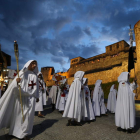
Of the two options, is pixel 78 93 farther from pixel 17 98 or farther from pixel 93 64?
pixel 93 64

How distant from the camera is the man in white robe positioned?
10.4 ft

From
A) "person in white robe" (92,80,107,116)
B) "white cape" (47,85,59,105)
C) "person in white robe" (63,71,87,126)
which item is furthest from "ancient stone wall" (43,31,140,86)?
"person in white robe" (63,71,87,126)

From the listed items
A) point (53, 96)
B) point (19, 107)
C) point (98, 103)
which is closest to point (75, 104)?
point (19, 107)

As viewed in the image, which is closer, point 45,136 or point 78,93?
point 45,136

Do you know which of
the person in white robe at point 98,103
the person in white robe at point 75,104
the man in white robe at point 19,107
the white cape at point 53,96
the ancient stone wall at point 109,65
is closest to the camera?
the man in white robe at point 19,107

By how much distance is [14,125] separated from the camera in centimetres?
322

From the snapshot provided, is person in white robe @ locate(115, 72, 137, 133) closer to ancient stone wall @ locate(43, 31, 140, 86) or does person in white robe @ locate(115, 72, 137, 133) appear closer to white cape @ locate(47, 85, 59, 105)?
white cape @ locate(47, 85, 59, 105)

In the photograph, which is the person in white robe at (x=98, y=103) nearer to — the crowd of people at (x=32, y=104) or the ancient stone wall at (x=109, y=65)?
the crowd of people at (x=32, y=104)

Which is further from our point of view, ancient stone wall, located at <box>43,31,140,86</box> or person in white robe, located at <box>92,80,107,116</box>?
ancient stone wall, located at <box>43,31,140,86</box>

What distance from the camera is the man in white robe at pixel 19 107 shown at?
10.4 ft

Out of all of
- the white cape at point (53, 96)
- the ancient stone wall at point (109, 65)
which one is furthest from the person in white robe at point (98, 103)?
Result: the ancient stone wall at point (109, 65)

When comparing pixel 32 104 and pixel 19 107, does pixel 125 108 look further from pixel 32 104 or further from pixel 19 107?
pixel 19 107

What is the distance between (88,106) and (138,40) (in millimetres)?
21988

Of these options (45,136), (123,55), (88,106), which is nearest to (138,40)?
(123,55)
